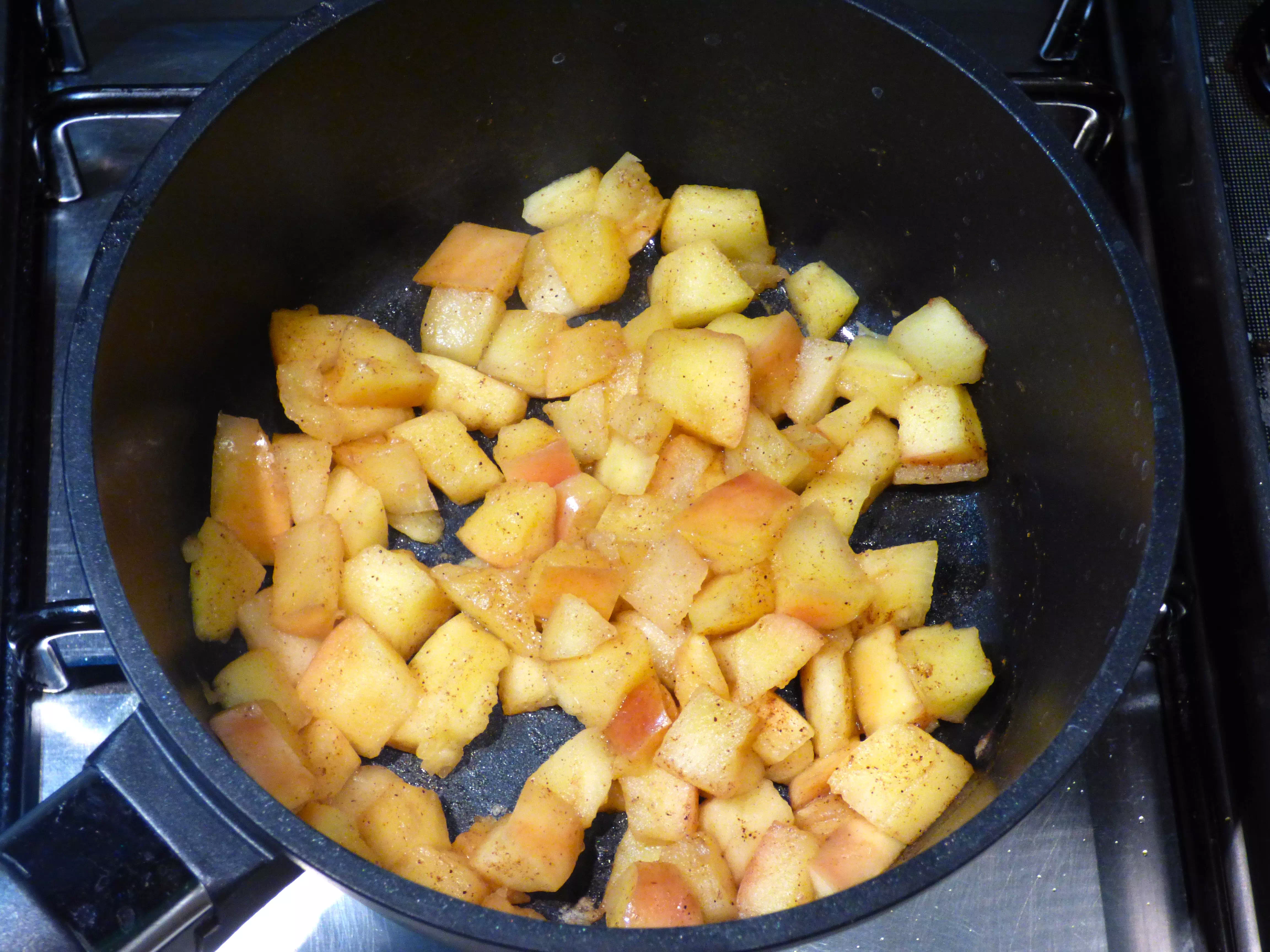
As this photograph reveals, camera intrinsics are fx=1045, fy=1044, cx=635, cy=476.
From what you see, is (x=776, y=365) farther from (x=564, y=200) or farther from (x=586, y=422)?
(x=564, y=200)

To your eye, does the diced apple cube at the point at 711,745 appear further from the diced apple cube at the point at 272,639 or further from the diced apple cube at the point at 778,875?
the diced apple cube at the point at 272,639

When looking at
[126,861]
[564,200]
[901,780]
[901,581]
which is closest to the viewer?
[126,861]

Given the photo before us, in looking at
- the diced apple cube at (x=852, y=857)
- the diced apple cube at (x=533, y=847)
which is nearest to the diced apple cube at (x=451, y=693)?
the diced apple cube at (x=533, y=847)

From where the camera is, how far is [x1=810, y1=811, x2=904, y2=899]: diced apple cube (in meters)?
1.16

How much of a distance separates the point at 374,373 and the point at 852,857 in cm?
83

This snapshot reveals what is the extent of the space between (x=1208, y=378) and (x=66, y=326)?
5.00 feet

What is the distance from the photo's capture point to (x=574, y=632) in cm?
126

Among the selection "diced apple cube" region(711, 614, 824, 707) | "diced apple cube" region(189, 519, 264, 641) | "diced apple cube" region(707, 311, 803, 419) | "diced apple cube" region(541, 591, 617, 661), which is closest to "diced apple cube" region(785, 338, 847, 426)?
"diced apple cube" region(707, 311, 803, 419)

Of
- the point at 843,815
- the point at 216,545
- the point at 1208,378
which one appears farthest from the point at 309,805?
the point at 1208,378

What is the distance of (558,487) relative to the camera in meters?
1.39

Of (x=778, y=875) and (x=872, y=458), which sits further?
(x=872, y=458)

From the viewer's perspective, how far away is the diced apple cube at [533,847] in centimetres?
116

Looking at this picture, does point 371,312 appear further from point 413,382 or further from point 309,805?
point 309,805

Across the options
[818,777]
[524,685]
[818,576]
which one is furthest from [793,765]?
[524,685]
